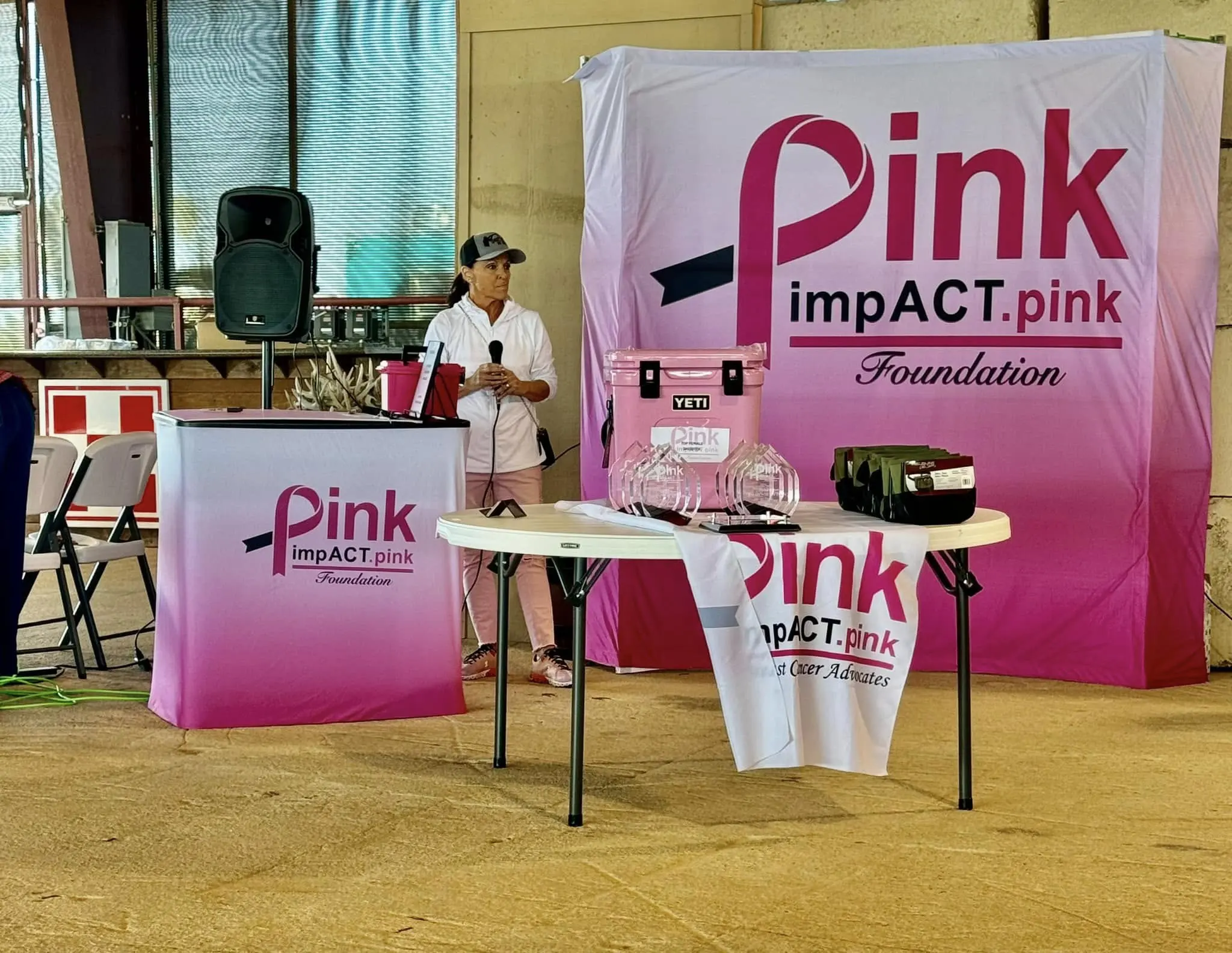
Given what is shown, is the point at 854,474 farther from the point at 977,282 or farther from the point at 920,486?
the point at 977,282

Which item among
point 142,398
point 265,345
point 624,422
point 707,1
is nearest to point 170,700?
point 265,345

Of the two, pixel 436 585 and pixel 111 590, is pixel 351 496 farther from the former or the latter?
pixel 111 590

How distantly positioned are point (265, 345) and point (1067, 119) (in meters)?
2.81

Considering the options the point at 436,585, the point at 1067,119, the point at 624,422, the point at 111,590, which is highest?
the point at 1067,119

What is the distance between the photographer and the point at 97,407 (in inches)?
361

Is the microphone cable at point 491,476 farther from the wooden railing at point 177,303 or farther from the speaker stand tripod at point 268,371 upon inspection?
the wooden railing at point 177,303

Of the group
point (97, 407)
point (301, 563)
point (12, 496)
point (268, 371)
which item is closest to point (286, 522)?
point (301, 563)

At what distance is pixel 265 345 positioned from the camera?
4.73m

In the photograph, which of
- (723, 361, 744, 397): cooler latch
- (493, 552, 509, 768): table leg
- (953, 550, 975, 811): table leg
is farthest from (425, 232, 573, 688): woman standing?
(953, 550, 975, 811): table leg

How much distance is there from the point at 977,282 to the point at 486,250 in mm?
1682

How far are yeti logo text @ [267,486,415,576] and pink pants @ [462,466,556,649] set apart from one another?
738 millimetres

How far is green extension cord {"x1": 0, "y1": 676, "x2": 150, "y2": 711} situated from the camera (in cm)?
437

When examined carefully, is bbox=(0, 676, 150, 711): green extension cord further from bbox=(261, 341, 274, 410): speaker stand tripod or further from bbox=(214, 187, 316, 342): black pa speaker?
bbox=(214, 187, 316, 342): black pa speaker

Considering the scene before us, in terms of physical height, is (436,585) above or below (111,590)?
above
